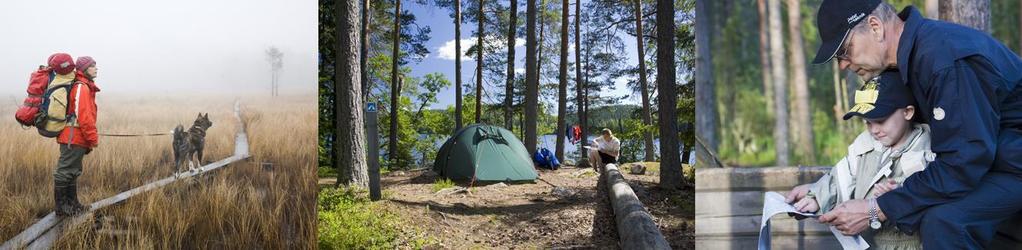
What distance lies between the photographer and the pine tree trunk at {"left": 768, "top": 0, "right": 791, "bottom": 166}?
7.02 ft

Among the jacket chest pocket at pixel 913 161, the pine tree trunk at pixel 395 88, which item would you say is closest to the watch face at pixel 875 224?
the jacket chest pocket at pixel 913 161

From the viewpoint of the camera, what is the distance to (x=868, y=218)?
153 cm

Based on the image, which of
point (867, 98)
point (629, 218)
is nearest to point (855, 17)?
point (867, 98)

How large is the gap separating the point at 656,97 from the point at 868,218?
80.3 inches

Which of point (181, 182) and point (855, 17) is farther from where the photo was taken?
point (181, 182)

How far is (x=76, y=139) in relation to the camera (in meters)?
2.38

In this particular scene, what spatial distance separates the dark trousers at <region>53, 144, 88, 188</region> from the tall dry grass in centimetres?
3

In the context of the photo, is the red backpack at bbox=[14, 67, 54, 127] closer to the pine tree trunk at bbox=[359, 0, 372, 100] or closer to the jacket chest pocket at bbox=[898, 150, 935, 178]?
the pine tree trunk at bbox=[359, 0, 372, 100]

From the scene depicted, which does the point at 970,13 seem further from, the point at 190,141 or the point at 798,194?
the point at 190,141

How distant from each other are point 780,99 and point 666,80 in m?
1.28

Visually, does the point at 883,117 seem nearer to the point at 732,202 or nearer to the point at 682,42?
the point at 732,202

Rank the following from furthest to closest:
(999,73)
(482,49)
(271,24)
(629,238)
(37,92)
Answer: (482,49)
(629,238)
(271,24)
(37,92)
(999,73)

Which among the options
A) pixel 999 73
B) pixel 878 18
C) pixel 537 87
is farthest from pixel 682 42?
pixel 999 73

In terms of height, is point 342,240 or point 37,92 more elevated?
point 37,92
